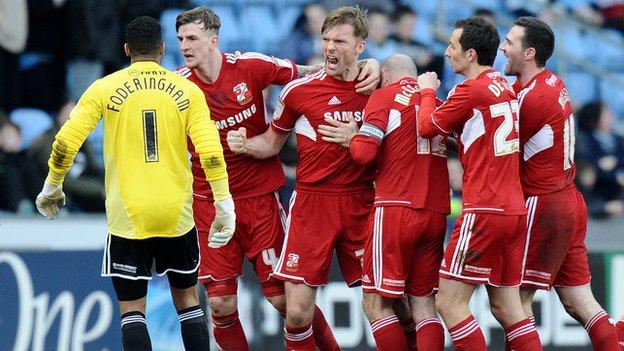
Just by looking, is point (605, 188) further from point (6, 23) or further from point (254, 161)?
point (6, 23)

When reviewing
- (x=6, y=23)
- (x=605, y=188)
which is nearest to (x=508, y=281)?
(x=605, y=188)

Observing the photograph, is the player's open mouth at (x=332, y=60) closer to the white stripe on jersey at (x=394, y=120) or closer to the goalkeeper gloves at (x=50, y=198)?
the white stripe on jersey at (x=394, y=120)

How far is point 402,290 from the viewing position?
8.28 m

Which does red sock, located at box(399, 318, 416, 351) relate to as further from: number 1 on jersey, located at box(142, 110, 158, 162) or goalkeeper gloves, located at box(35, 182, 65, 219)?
goalkeeper gloves, located at box(35, 182, 65, 219)

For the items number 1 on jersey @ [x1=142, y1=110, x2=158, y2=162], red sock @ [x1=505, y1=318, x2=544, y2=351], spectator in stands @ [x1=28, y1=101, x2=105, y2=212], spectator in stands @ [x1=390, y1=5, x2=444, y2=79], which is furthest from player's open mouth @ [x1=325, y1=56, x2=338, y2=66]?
spectator in stands @ [x1=390, y1=5, x2=444, y2=79]

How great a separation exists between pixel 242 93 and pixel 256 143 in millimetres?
367

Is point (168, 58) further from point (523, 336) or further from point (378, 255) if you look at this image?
point (523, 336)

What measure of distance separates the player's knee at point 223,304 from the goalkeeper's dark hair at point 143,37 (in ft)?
6.48

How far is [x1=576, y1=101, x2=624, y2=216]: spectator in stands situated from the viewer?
13188 millimetres

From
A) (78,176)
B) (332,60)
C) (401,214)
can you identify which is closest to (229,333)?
(401,214)

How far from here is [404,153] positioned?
8.37 metres

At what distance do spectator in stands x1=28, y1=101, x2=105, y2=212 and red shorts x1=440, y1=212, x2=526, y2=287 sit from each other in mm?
5066

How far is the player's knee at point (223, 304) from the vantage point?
895 centimetres

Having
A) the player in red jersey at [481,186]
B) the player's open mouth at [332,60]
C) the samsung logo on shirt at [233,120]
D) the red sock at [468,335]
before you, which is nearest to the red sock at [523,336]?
the player in red jersey at [481,186]
